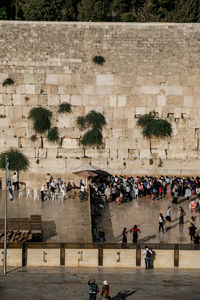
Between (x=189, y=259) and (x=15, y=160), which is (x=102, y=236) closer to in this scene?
(x=189, y=259)

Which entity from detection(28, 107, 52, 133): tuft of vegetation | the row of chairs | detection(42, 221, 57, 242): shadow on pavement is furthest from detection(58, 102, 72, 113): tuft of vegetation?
detection(42, 221, 57, 242): shadow on pavement

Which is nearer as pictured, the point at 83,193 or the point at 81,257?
the point at 81,257

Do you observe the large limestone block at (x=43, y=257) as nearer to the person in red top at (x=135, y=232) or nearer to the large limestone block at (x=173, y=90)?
the person in red top at (x=135, y=232)

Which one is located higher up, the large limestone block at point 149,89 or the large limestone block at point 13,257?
the large limestone block at point 149,89

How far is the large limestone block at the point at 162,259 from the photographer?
26578 mm

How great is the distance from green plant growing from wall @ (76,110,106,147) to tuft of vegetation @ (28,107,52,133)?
1.62 m

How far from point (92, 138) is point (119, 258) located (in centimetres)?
1256

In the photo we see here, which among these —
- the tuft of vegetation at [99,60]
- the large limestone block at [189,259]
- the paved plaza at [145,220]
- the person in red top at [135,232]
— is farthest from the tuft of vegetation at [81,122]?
the large limestone block at [189,259]

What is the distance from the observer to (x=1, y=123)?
3803 cm

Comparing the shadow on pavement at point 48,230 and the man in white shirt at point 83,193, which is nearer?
the shadow on pavement at point 48,230

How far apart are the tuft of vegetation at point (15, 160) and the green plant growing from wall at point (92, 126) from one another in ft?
10.8

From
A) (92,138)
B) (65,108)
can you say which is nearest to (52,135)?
(65,108)

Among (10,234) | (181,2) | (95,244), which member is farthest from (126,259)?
(181,2)

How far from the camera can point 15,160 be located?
3744 centimetres
